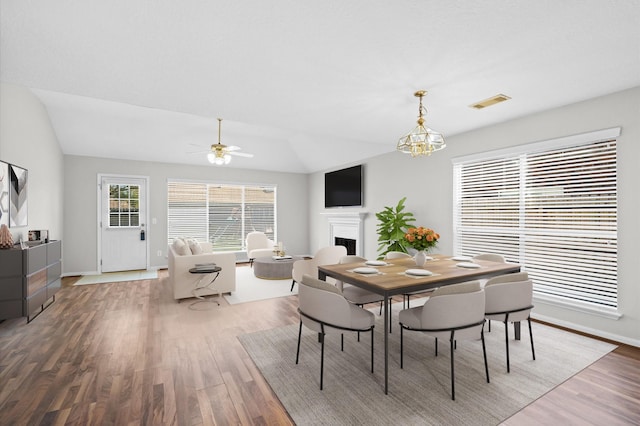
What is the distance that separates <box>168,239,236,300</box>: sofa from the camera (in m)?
4.44

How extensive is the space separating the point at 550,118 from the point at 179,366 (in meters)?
4.70

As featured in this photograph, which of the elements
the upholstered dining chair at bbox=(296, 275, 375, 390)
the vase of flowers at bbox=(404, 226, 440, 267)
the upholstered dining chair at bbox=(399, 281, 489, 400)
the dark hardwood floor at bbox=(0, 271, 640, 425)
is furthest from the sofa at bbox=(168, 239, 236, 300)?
the upholstered dining chair at bbox=(399, 281, 489, 400)

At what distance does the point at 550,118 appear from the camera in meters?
3.58

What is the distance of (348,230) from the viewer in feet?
23.3

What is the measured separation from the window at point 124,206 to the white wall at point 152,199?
0.90 ft

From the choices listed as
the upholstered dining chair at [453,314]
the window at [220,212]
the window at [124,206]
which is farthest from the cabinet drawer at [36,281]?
the upholstered dining chair at [453,314]

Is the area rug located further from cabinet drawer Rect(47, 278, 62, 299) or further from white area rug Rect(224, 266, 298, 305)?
cabinet drawer Rect(47, 278, 62, 299)

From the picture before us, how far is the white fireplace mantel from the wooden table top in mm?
3198

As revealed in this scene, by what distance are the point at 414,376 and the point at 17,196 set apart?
5.21m

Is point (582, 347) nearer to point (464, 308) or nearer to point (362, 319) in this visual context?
point (464, 308)

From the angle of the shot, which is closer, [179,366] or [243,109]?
[179,366]

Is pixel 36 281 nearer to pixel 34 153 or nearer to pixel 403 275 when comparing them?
pixel 34 153

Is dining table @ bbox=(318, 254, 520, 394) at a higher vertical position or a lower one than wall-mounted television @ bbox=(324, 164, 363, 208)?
lower

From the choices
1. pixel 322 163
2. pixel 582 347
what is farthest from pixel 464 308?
pixel 322 163
